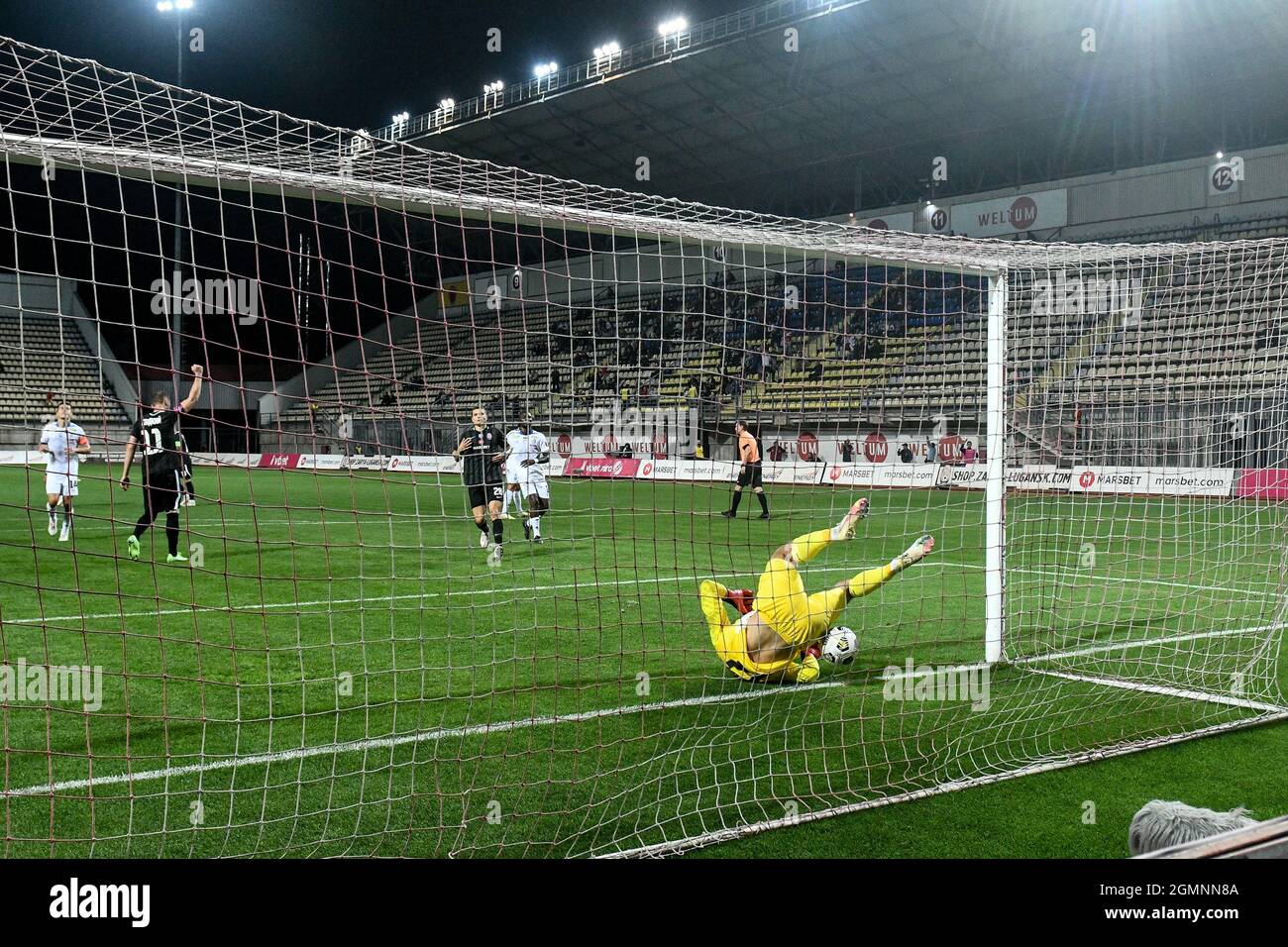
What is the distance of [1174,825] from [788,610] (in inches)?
148

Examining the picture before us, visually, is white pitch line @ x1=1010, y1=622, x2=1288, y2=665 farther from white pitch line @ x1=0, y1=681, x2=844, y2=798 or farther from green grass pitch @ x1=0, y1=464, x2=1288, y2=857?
white pitch line @ x1=0, y1=681, x2=844, y2=798

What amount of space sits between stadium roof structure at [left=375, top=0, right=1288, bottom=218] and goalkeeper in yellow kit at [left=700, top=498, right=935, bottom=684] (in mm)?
20333

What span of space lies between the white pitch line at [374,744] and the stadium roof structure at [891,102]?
2109cm

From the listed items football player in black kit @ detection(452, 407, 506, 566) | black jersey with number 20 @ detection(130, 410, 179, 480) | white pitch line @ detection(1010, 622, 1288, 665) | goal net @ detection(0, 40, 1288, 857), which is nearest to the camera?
goal net @ detection(0, 40, 1288, 857)

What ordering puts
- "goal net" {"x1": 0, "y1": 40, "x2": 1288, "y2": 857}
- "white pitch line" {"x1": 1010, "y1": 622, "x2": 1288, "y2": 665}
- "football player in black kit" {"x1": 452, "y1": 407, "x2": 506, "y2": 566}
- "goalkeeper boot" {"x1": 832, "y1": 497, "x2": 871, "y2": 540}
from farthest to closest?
1. "football player in black kit" {"x1": 452, "y1": 407, "x2": 506, "y2": 566}
2. "white pitch line" {"x1": 1010, "y1": 622, "x2": 1288, "y2": 665}
3. "goalkeeper boot" {"x1": 832, "y1": 497, "x2": 871, "y2": 540}
4. "goal net" {"x1": 0, "y1": 40, "x2": 1288, "y2": 857}

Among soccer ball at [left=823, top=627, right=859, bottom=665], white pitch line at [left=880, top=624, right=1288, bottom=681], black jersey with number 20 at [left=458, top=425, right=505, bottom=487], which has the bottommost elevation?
white pitch line at [left=880, top=624, right=1288, bottom=681]

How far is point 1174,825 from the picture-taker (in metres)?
1.92

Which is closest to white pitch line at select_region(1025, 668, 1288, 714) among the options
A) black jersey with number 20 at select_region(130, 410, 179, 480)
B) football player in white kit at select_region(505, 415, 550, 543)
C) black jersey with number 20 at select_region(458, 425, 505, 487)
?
black jersey with number 20 at select_region(458, 425, 505, 487)

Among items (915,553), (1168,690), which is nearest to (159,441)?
(915,553)

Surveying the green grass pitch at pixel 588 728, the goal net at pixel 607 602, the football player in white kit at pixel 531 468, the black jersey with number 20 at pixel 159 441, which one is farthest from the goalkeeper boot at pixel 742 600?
the football player in white kit at pixel 531 468

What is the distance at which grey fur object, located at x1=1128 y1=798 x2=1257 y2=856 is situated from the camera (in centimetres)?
189

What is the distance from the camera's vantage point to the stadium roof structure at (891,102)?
22.8 metres
